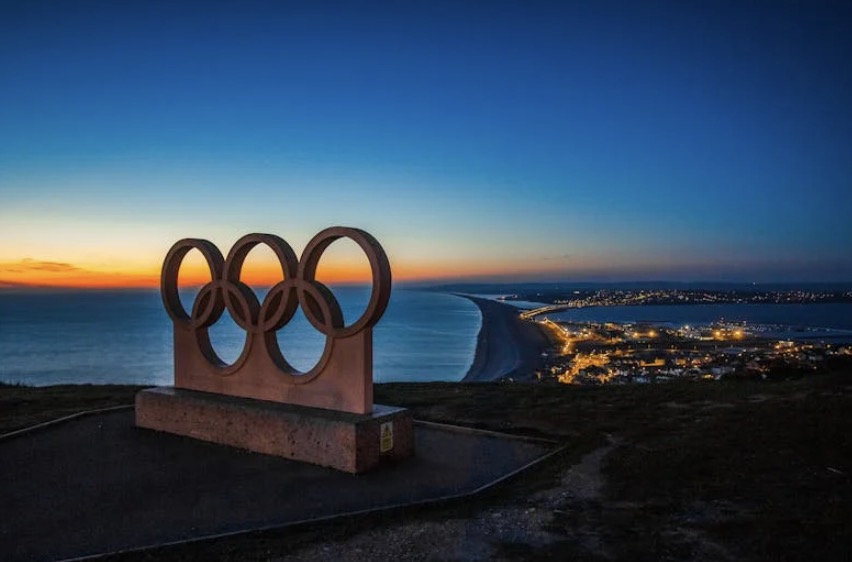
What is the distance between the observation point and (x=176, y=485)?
7.65m

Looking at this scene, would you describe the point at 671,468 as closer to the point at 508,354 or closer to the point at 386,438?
the point at 386,438

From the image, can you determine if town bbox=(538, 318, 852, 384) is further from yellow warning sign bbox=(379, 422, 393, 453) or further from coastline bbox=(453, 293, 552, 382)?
yellow warning sign bbox=(379, 422, 393, 453)

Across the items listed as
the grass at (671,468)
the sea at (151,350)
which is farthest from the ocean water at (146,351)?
the grass at (671,468)

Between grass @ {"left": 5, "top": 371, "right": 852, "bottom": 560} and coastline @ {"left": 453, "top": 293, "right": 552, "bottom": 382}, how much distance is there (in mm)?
21607

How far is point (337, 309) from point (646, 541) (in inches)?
208

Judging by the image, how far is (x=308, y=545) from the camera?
5.55 m

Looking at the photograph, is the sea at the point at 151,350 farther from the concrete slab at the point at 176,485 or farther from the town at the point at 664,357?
A: the concrete slab at the point at 176,485

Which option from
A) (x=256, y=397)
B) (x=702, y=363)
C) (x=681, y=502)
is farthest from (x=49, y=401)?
(x=702, y=363)

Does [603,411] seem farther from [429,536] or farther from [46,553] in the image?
[46,553]

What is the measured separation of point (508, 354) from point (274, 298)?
4433 centimetres

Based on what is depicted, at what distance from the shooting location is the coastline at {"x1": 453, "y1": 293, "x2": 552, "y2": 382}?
131ft

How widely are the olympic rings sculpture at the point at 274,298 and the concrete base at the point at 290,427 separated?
624mm

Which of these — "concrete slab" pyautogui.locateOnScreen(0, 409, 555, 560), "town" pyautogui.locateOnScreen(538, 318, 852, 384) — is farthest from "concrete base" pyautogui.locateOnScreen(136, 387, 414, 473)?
"town" pyautogui.locateOnScreen(538, 318, 852, 384)

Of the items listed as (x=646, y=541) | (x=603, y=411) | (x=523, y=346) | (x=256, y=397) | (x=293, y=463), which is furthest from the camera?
(x=523, y=346)
